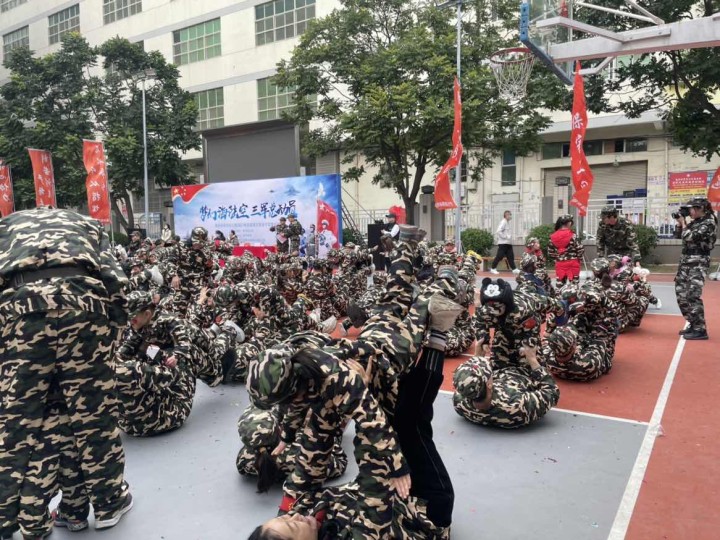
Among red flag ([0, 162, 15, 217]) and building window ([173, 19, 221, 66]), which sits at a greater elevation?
building window ([173, 19, 221, 66])

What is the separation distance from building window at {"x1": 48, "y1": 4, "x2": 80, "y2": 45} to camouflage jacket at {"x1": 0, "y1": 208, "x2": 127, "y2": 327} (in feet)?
107

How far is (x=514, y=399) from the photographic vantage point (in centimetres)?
401

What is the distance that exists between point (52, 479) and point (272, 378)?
5.23 ft

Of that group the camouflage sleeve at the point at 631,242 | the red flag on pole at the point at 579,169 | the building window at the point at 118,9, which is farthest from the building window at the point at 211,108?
the camouflage sleeve at the point at 631,242

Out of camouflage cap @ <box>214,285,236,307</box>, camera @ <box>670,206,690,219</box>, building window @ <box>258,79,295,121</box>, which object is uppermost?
building window @ <box>258,79,295,121</box>

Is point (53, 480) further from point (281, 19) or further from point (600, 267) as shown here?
point (281, 19)

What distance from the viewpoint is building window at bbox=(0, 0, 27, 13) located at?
32.2 metres

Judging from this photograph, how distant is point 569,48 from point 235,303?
464 centimetres

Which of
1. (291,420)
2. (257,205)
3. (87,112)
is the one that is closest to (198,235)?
(291,420)

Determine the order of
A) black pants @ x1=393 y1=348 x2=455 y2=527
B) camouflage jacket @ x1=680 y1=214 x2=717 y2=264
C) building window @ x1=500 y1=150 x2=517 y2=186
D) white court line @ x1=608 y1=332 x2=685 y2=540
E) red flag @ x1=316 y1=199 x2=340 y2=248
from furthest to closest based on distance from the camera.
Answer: building window @ x1=500 y1=150 x2=517 y2=186 → red flag @ x1=316 y1=199 x2=340 y2=248 → camouflage jacket @ x1=680 y1=214 x2=717 y2=264 → white court line @ x1=608 y1=332 x2=685 y2=540 → black pants @ x1=393 y1=348 x2=455 y2=527

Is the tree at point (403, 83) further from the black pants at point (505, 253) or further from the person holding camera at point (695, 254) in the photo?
the person holding camera at point (695, 254)

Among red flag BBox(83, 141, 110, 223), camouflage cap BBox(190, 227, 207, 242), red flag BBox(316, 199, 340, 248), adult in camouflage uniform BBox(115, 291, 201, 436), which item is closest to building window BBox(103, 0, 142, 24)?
red flag BBox(83, 141, 110, 223)

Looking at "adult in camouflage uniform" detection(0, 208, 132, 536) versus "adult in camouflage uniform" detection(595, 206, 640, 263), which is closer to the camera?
"adult in camouflage uniform" detection(0, 208, 132, 536)

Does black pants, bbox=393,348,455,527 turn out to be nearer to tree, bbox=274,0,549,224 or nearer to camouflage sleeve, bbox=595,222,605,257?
camouflage sleeve, bbox=595,222,605,257
